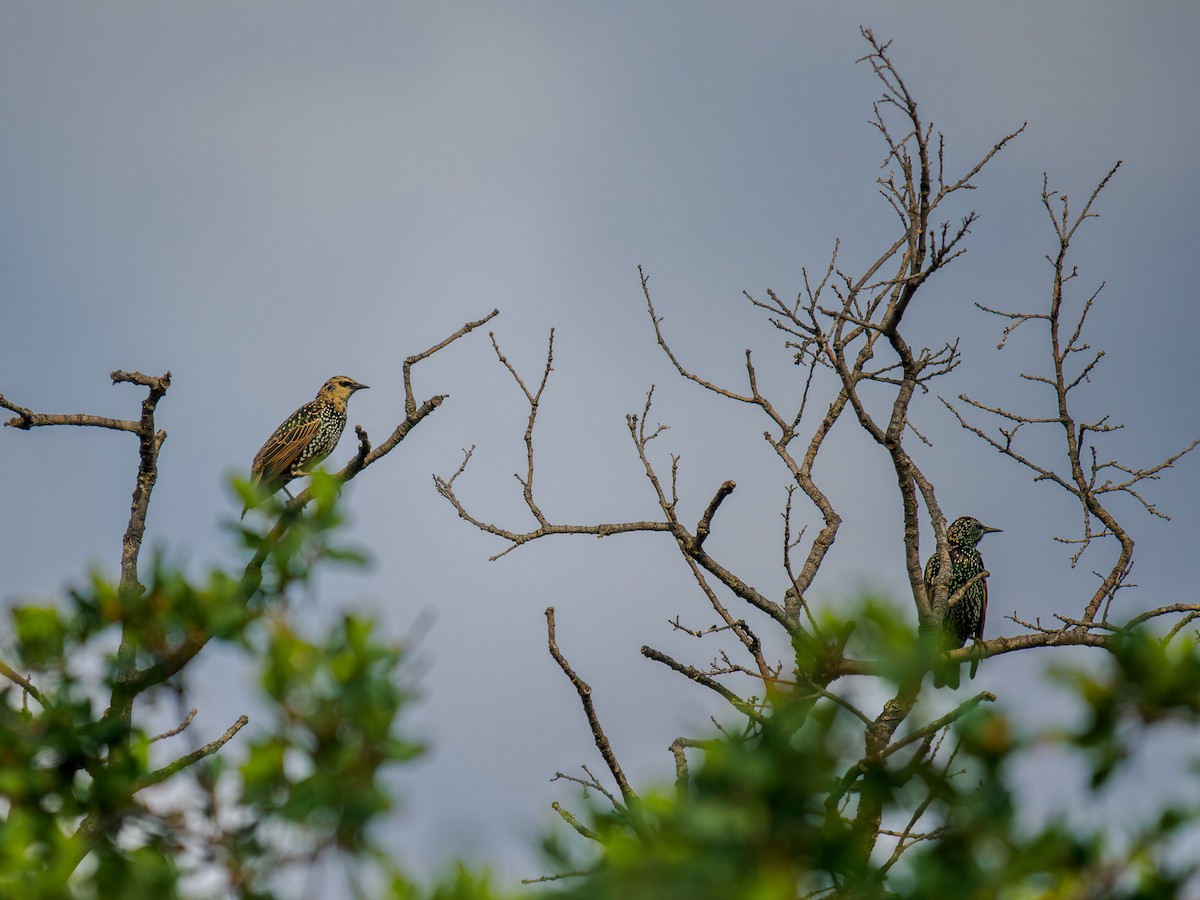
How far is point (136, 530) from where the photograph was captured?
5754 millimetres

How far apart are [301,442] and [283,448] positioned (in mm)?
169

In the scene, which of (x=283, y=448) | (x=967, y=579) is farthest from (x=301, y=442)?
(x=967, y=579)

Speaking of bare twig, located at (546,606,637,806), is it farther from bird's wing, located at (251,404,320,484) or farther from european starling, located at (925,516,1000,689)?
bird's wing, located at (251,404,320,484)

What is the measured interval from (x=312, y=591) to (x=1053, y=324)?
19.3ft

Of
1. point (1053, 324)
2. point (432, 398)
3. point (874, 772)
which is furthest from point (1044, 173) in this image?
point (874, 772)

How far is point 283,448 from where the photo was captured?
435 inches

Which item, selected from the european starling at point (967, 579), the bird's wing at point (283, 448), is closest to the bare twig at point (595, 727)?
the european starling at point (967, 579)

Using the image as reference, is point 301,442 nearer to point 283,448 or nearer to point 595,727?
point 283,448

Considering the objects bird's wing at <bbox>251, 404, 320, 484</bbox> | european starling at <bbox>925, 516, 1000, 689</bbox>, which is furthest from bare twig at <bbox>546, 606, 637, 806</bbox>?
bird's wing at <bbox>251, 404, 320, 484</bbox>

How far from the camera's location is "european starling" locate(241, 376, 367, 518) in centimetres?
1097

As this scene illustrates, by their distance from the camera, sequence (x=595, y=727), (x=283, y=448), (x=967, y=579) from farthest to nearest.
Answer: (x=283, y=448) < (x=967, y=579) < (x=595, y=727)

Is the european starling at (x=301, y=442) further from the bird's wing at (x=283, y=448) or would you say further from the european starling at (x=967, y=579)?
the european starling at (x=967, y=579)

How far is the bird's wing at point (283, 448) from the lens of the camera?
11.0 meters

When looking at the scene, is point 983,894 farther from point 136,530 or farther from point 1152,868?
point 136,530
